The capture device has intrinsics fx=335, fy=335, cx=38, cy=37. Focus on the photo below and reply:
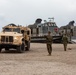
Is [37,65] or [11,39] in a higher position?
[11,39]

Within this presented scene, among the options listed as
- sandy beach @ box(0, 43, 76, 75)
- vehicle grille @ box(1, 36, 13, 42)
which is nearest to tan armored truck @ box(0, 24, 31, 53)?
vehicle grille @ box(1, 36, 13, 42)

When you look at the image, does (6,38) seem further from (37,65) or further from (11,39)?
(37,65)

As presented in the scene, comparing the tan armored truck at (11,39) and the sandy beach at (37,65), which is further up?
the tan armored truck at (11,39)

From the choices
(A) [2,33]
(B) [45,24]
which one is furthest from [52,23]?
(A) [2,33]

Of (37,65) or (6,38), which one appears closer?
(37,65)

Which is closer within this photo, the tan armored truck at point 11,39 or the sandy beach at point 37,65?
the sandy beach at point 37,65

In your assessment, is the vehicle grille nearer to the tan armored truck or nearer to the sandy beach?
the tan armored truck

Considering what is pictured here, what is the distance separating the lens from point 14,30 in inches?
1107

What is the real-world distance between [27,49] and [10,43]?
17.6 ft

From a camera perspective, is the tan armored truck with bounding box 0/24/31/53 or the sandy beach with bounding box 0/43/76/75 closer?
the sandy beach with bounding box 0/43/76/75

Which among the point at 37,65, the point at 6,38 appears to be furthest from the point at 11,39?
the point at 37,65

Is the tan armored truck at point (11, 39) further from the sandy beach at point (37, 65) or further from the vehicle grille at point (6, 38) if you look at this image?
the sandy beach at point (37, 65)

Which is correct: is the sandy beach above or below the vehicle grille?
below

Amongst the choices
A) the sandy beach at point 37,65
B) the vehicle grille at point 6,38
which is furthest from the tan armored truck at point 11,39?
the sandy beach at point 37,65
